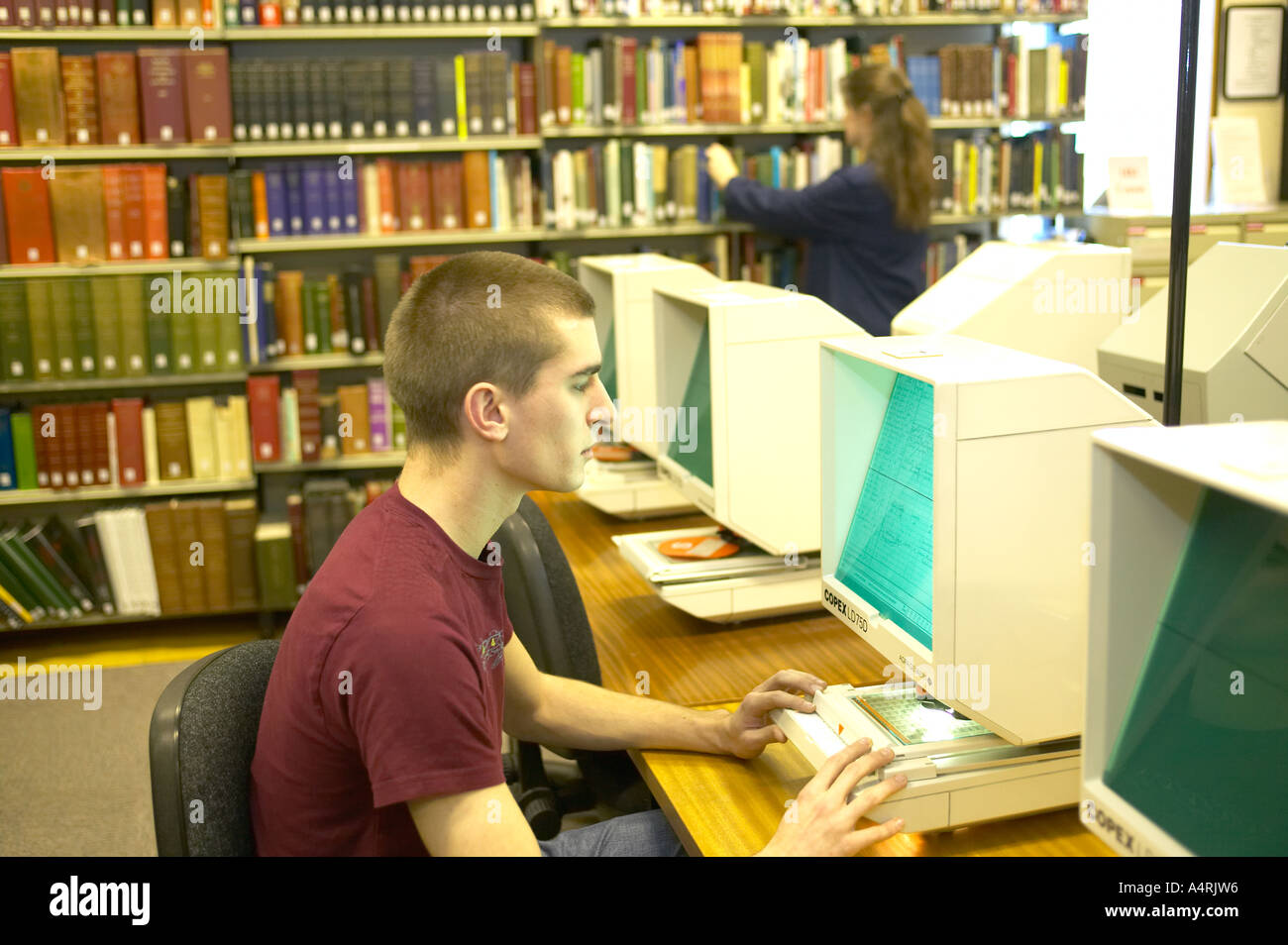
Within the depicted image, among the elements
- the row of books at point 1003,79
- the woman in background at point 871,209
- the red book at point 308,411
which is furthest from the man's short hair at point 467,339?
the row of books at point 1003,79

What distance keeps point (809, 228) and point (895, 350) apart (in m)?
2.51

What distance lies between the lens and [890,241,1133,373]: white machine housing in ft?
6.73

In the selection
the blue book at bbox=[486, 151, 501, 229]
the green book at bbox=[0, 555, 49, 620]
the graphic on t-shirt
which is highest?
the blue book at bbox=[486, 151, 501, 229]

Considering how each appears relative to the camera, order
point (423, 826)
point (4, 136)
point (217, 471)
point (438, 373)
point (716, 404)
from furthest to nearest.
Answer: point (217, 471), point (4, 136), point (716, 404), point (438, 373), point (423, 826)

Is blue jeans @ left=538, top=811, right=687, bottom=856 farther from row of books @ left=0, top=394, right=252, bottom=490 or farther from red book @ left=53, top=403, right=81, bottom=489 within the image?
red book @ left=53, top=403, right=81, bottom=489

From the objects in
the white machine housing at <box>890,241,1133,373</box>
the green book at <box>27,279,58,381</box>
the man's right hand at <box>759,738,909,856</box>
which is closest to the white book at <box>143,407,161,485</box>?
the green book at <box>27,279,58,381</box>

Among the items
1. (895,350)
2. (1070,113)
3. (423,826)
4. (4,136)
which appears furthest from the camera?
(1070,113)

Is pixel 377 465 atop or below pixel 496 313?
below

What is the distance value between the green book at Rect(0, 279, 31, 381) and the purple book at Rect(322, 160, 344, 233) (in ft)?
3.23

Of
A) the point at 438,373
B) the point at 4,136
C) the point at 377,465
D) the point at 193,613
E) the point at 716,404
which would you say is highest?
the point at 4,136

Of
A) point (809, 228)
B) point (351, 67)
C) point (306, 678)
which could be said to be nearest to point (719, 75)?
point (809, 228)

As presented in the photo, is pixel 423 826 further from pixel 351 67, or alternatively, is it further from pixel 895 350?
pixel 351 67

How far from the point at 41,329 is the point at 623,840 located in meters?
3.12

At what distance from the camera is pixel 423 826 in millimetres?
1142
